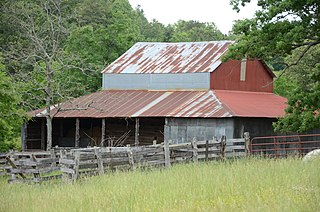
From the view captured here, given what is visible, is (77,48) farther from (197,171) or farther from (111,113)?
(197,171)

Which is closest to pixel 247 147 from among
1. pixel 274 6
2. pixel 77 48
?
pixel 274 6

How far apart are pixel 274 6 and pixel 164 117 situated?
16.6 meters

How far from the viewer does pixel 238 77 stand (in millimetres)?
41000

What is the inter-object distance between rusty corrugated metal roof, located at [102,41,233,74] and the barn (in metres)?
0.07

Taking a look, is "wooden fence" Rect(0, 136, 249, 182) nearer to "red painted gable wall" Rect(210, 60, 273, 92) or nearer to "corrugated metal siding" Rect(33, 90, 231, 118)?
"corrugated metal siding" Rect(33, 90, 231, 118)

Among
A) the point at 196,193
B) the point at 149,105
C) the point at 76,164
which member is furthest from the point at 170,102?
the point at 196,193

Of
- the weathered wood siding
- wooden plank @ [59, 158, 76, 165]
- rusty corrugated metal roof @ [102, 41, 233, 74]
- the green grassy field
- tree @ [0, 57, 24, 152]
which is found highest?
rusty corrugated metal roof @ [102, 41, 233, 74]

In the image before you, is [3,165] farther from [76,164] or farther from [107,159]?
[76,164]

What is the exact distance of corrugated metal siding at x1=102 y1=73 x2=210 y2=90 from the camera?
39969 mm

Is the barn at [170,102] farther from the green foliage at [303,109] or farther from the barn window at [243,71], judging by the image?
the green foliage at [303,109]

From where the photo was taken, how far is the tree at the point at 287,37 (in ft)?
67.9

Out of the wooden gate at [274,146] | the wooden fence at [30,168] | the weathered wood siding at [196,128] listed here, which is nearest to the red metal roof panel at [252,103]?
the weathered wood siding at [196,128]

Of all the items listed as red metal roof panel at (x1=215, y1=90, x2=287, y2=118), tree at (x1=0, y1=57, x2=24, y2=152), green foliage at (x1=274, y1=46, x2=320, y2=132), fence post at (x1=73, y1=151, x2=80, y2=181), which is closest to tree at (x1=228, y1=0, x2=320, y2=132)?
green foliage at (x1=274, y1=46, x2=320, y2=132)

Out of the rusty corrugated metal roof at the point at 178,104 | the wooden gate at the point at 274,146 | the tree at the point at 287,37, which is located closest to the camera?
the tree at the point at 287,37
